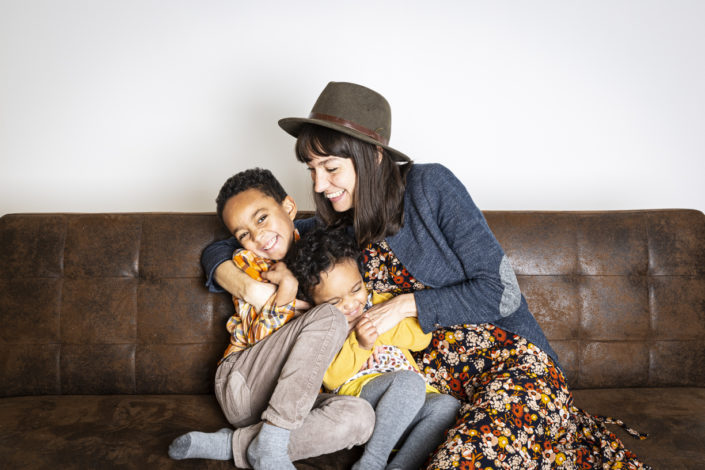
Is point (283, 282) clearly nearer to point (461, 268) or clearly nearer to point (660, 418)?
point (461, 268)

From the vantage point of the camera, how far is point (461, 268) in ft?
5.72

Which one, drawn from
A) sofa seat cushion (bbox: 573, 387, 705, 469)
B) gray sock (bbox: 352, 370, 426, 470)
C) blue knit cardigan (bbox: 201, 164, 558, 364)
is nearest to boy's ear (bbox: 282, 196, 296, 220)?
blue knit cardigan (bbox: 201, 164, 558, 364)

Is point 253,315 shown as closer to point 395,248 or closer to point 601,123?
point 395,248

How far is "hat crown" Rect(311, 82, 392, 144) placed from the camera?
5.61 ft

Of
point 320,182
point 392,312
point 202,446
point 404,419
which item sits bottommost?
point 202,446

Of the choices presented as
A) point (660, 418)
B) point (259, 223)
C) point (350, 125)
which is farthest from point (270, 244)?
point (660, 418)

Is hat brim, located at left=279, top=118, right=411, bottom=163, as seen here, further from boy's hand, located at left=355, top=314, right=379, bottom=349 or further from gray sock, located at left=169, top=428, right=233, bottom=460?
gray sock, located at left=169, top=428, right=233, bottom=460

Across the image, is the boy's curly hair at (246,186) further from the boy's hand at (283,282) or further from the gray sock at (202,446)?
the gray sock at (202,446)

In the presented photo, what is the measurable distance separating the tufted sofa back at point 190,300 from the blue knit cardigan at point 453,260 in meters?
0.38

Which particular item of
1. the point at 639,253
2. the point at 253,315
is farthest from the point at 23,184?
the point at 639,253

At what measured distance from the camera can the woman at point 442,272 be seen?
160 centimetres

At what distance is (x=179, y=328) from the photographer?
79.7 inches

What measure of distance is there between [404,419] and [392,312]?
1.12ft

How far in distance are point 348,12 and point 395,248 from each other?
4.59 ft
